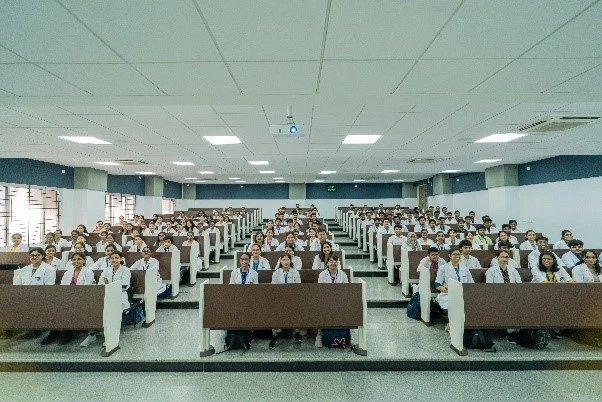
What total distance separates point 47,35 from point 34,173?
983cm

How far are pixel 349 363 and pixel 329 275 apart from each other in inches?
50.4

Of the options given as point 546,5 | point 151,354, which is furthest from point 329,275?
point 546,5

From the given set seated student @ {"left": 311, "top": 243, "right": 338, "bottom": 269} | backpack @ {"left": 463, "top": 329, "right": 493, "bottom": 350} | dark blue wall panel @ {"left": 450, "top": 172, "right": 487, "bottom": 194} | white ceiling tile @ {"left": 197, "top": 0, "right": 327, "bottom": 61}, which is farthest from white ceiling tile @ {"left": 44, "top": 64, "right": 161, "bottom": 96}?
dark blue wall panel @ {"left": 450, "top": 172, "right": 487, "bottom": 194}

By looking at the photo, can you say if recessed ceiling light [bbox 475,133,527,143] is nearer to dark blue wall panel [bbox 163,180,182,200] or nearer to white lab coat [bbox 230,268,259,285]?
white lab coat [bbox 230,268,259,285]

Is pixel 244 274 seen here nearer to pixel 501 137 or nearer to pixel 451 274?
pixel 451 274

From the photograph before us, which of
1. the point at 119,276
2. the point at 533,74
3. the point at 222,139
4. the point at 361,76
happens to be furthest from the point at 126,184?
the point at 533,74

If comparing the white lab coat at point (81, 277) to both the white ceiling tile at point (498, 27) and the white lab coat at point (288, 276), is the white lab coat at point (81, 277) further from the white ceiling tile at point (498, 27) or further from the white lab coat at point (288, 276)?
the white ceiling tile at point (498, 27)

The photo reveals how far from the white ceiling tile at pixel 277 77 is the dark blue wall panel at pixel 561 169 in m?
9.49

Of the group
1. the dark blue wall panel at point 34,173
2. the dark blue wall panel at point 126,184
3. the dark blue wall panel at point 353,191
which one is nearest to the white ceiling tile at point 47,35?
the dark blue wall panel at point 34,173

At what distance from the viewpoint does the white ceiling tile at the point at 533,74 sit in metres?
2.93

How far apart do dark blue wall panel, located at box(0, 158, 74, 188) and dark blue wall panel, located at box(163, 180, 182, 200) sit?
749cm

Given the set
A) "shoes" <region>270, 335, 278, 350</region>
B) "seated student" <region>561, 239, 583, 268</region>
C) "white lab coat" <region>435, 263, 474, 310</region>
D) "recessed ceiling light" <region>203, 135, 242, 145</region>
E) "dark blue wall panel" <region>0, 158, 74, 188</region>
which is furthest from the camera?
"dark blue wall panel" <region>0, 158, 74, 188</region>

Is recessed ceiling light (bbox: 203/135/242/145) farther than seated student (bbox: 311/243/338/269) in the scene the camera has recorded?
Yes

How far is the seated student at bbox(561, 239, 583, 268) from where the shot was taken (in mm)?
5988
